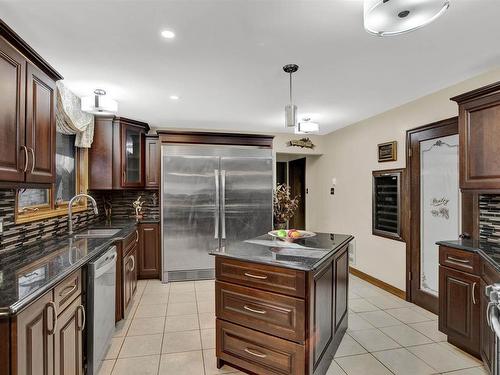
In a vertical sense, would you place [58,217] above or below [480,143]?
below

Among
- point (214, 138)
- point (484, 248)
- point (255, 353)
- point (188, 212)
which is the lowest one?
point (255, 353)

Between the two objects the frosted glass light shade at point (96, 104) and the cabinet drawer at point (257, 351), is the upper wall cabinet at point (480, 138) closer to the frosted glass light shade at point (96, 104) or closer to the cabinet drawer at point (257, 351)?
the cabinet drawer at point (257, 351)

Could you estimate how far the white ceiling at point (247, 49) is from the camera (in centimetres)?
177

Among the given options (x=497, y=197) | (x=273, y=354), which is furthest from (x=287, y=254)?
(x=497, y=197)

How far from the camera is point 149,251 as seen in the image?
4.42m

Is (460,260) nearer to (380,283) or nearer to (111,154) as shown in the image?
(380,283)

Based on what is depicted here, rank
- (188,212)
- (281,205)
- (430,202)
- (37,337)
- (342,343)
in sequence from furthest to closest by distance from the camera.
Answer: (281,205), (188,212), (430,202), (342,343), (37,337)

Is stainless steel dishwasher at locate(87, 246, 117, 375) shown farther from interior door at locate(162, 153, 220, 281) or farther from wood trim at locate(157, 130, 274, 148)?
wood trim at locate(157, 130, 274, 148)

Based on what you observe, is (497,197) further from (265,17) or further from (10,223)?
(10,223)

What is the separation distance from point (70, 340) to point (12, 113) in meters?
1.36

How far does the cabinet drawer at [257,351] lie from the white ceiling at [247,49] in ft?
6.67

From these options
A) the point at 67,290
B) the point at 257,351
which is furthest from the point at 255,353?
the point at 67,290

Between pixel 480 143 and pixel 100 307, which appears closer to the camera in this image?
pixel 100 307

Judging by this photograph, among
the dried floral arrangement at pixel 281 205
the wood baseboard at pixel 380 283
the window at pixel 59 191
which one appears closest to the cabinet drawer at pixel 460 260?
the wood baseboard at pixel 380 283
